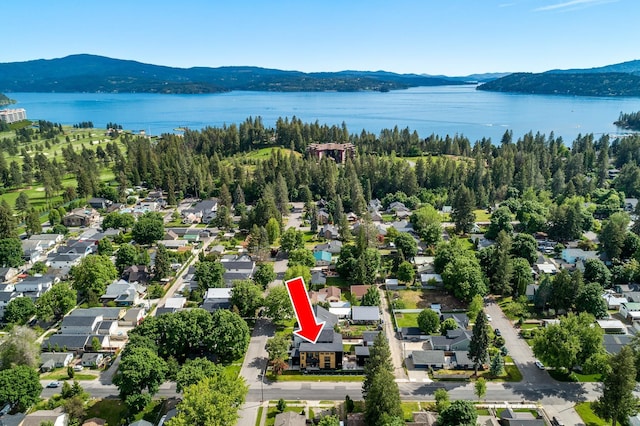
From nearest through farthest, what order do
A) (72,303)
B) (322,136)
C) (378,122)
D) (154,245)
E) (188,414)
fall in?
1. (188,414)
2. (72,303)
3. (154,245)
4. (322,136)
5. (378,122)

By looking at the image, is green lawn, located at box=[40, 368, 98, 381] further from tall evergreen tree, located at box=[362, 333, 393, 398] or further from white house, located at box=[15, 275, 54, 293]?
tall evergreen tree, located at box=[362, 333, 393, 398]

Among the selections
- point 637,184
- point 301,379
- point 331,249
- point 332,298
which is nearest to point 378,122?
point 637,184

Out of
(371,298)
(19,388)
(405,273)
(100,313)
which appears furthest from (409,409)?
(100,313)

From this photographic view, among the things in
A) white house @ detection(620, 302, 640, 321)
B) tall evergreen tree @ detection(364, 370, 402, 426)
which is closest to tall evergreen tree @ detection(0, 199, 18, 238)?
Result: tall evergreen tree @ detection(364, 370, 402, 426)

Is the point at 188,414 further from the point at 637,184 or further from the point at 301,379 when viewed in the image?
the point at 637,184

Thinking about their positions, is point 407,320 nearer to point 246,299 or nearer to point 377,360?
point 377,360
